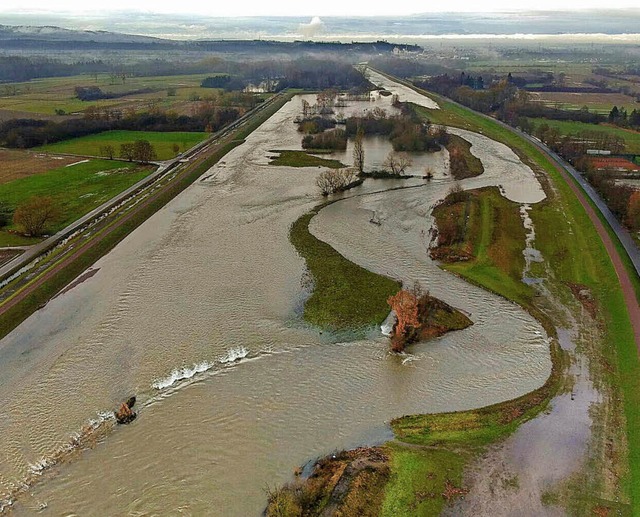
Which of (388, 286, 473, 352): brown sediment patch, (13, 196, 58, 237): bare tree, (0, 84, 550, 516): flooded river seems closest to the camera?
(0, 84, 550, 516): flooded river

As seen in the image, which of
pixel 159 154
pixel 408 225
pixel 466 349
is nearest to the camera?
pixel 466 349

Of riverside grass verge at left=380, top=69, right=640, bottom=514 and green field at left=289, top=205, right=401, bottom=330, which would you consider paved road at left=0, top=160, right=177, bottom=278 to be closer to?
green field at left=289, top=205, right=401, bottom=330

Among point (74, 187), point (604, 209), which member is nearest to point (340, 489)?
point (604, 209)

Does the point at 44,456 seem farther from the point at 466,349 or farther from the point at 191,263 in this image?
the point at 466,349

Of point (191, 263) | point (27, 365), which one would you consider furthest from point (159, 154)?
point (27, 365)

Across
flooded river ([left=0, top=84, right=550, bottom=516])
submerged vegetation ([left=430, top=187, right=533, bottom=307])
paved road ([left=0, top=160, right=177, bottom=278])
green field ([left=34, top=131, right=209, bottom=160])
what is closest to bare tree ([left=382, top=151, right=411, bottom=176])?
submerged vegetation ([left=430, top=187, right=533, bottom=307])

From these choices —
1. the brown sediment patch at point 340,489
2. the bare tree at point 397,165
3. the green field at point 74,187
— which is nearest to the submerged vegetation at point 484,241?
the bare tree at point 397,165

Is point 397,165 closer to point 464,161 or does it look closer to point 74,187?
point 464,161
